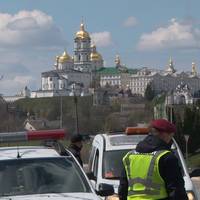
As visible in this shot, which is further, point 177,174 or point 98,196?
point 98,196

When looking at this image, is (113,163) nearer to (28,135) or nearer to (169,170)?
(28,135)

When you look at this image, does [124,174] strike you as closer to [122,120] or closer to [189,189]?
[189,189]

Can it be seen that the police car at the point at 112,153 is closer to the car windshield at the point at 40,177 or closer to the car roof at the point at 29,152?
the car roof at the point at 29,152

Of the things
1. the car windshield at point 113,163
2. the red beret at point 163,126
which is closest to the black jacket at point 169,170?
the red beret at point 163,126

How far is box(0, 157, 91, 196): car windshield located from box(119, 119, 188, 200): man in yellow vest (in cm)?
117

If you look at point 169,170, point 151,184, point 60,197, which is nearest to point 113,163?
point 60,197

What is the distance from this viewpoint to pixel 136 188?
7.04 m

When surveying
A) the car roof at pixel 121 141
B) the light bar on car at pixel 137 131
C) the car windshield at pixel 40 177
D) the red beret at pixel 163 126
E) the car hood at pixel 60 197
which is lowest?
the car hood at pixel 60 197

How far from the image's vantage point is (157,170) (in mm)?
6918

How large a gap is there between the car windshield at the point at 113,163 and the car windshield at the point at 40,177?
3.00m

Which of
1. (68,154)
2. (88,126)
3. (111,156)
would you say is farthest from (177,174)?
(88,126)

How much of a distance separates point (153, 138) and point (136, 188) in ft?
1.61

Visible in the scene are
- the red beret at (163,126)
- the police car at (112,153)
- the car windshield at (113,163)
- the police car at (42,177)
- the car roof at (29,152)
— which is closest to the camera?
the red beret at (163,126)

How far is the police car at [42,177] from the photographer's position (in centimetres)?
794
